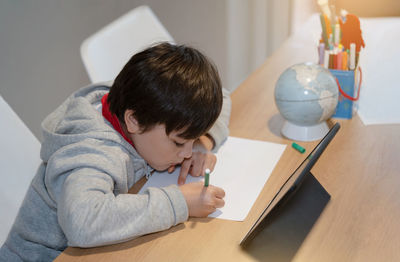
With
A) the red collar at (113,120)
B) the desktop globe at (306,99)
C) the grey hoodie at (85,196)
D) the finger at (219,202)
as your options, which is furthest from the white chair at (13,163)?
the desktop globe at (306,99)

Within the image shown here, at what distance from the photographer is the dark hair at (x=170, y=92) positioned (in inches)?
32.6

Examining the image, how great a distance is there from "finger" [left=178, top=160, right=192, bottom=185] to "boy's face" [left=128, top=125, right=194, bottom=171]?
26 millimetres

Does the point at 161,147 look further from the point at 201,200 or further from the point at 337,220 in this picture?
the point at 337,220

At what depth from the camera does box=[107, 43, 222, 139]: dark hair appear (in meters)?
0.83

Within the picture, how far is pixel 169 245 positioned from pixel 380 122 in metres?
0.67

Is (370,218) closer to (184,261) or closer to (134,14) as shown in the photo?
(184,261)

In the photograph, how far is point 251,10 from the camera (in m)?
2.84

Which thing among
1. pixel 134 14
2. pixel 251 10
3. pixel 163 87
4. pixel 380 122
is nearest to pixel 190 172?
pixel 163 87

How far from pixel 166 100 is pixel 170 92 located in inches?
0.7

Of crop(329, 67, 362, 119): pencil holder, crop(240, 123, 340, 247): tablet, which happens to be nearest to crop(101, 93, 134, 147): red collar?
crop(240, 123, 340, 247): tablet

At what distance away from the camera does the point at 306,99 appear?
987mm

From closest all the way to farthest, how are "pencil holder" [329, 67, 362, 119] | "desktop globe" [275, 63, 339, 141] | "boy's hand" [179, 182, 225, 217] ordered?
"boy's hand" [179, 182, 225, 217]
"desktop globe" [275, 63, 339, 141]
"pencil holder" [329, 67, 362, 119]

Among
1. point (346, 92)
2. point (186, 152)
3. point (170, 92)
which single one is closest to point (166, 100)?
point (170, 92)

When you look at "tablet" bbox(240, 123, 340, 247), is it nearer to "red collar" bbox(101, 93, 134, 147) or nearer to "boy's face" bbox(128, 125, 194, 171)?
"boy's face" bbox(128, 125, 194, 171)
